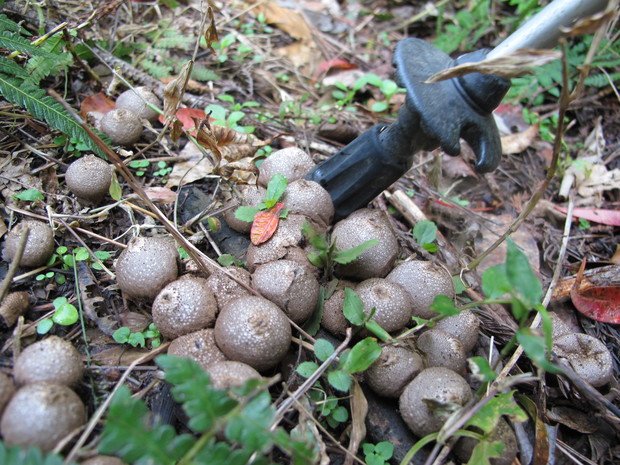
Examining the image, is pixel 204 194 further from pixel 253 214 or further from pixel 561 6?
pixel 561 6

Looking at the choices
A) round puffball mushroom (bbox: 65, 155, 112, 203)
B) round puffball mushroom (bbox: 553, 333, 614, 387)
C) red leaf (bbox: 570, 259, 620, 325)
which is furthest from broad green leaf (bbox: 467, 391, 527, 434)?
round puffball mushroom (bbox: 65, 155, 112, 203)

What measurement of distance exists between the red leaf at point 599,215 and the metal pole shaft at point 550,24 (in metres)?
1.89

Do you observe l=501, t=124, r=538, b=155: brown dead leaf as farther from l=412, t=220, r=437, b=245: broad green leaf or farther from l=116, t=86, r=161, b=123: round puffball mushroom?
l=116, t=86, r=161, b=123: round puffball mushroom

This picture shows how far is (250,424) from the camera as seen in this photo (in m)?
1.42

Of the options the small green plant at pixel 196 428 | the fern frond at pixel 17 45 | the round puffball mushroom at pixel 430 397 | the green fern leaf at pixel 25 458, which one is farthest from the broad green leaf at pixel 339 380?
the fern frond at pixel 17 45

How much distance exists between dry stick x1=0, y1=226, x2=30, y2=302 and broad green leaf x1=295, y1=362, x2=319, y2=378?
1.43 m

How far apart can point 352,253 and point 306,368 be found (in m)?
0.58

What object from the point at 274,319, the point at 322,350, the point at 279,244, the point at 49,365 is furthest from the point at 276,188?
the point at 49,365

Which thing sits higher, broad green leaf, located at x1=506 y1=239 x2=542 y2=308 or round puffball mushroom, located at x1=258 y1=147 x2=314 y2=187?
round puffball mushroom, located at x1=258 y1=147 x2=314 y2=187

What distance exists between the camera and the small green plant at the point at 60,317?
2092mm

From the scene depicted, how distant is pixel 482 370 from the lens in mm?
1695

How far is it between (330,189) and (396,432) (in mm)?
1378

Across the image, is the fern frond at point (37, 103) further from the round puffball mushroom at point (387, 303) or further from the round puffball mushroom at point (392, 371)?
the round puffball mushroom at point (392, 371)

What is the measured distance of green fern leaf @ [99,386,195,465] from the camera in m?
1.34
